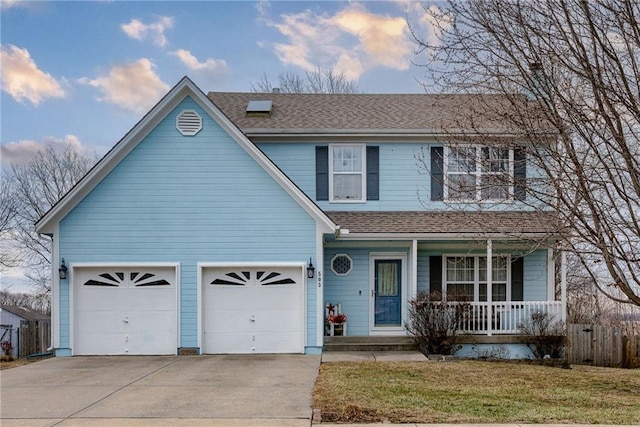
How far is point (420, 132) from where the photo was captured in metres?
15.9

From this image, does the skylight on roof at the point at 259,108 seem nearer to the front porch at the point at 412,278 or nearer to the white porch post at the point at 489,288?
the front porch at the point at 412,278

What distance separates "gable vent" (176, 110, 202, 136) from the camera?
1403cm

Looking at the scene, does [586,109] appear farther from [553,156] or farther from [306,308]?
[306,308]

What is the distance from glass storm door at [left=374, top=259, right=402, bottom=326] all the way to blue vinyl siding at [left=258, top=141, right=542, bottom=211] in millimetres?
1649

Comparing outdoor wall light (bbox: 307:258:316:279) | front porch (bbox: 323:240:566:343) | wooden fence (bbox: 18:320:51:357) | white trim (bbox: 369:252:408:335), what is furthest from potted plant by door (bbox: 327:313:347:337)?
wooden fence (bbox: 18:320:51:357)

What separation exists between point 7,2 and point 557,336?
15.9 m

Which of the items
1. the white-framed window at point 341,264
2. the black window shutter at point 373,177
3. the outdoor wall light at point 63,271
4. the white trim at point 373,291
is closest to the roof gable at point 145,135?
the outdoor wall light at point 63,271

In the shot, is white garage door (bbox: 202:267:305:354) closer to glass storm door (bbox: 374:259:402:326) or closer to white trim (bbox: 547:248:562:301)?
glass storm door (bbox: 374:259:402:326)

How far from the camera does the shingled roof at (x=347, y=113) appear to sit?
16.0 meters

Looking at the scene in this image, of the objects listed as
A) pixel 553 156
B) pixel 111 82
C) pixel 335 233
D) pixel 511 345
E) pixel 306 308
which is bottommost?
pixel 511 345

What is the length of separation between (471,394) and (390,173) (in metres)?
8.20

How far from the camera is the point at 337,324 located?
15.3 metres

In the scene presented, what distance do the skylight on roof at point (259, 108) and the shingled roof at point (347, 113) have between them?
0.53ft

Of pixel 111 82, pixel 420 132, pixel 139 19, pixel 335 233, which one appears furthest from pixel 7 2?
pixel 420 132
